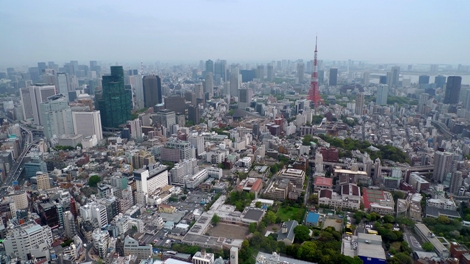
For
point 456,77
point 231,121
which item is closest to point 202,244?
point 231,121

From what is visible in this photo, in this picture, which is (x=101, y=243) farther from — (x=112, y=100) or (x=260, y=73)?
(x=260, y=73)

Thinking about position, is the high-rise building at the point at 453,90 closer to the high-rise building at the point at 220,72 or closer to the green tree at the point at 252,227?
the green tree at the point at 252,227

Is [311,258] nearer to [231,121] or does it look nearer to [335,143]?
[335,143]

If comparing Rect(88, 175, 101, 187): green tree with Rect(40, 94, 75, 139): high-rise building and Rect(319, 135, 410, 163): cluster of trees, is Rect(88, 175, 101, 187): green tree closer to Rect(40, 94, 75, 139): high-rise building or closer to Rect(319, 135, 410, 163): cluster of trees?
Rect(40, 94, 75, 139): high-rise building

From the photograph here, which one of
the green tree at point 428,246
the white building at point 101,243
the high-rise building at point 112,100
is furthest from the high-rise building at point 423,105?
the white building at point 101,243

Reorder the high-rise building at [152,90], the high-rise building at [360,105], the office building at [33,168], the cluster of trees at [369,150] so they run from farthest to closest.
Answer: the high-rise building at [152,90] → the high-rise building at [360,105] → the cluster of trees at [369,150] → the office building at [33,168]

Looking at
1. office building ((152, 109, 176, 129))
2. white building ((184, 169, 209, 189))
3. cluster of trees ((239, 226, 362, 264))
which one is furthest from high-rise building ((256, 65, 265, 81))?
cluster of trees ((239, 226, 362, 264))
